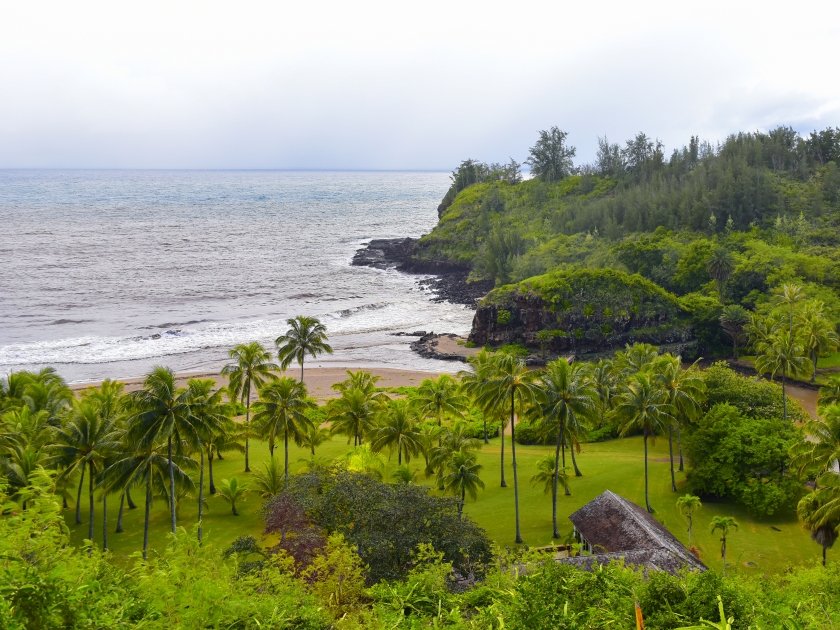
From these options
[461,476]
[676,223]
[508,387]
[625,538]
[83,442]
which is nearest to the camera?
[83,442]

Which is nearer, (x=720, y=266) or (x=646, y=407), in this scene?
(x=646, y=407)

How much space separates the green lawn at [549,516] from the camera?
101ft

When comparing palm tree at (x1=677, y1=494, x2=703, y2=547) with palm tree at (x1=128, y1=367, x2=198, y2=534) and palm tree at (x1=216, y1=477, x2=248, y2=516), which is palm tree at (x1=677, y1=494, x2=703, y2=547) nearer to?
palm tree at (x1=216, y1=477, x2=248, y2=516)

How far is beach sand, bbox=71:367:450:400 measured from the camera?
6046cm

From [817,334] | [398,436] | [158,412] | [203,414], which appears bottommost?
[398,436]

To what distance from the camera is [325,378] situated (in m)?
65.6

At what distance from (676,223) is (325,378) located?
7815cm

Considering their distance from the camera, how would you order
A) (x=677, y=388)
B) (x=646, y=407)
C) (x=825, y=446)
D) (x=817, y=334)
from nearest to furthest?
(x=825, y=446) → (x=646, y=407) → (x=677, y=388) → (x=817, y=334)

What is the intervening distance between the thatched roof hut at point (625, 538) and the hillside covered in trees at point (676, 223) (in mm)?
42760

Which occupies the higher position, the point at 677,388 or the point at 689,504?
the point at 677,388

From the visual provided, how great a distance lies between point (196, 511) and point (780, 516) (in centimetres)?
3526

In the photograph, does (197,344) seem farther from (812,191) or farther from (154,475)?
(812,191)

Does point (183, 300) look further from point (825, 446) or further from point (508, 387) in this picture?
point (825, 446)

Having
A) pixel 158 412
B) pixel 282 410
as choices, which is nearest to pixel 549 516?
pixel 282 410
